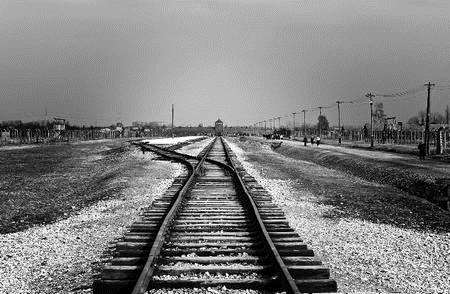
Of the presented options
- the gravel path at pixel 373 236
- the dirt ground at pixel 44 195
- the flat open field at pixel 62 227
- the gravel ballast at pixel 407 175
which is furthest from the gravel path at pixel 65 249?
the gravel ballast at pixel 407 175

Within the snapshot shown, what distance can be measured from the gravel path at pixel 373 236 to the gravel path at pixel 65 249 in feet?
11.2

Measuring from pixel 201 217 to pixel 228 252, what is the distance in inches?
99.7

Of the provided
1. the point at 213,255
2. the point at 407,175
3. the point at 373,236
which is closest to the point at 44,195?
the point at 213,255

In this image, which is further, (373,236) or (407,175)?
(407,175)

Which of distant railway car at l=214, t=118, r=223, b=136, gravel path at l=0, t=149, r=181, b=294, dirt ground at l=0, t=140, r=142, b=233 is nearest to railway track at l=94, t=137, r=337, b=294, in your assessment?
gravel path at l=0, t=149, r=181, b=294

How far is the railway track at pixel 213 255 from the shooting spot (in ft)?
16.0

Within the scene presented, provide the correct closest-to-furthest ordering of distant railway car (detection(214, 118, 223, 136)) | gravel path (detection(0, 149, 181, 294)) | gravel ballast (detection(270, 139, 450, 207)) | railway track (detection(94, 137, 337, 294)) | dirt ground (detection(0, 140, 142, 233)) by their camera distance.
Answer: railway track (detection(94, 137, 337, 294)) < gravel path (detection(0, 149, 181, 294)) < dirt ground (detection(0, 140, 142, 233)) < gravel ballast (detection(270, 139, 450, 207)) < distant railway car (detection(214, 118, 223, 136))

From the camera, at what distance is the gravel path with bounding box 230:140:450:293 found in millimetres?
5637

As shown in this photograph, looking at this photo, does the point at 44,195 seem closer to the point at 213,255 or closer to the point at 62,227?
the point at 62,227

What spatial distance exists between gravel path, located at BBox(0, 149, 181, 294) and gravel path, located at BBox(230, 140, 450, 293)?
3405 millimetres

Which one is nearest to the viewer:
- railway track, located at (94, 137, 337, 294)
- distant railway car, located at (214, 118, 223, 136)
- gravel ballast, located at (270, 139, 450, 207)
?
railway track, located at (94, 137, 337, 294)

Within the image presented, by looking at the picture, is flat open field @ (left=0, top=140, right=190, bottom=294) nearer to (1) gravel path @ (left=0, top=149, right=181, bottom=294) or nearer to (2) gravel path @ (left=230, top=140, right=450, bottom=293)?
(1) gravel path @ (left=0, top=149, right=181, bottom=294)

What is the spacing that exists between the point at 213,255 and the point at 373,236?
355 centimetres

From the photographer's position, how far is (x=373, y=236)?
8094 mm
